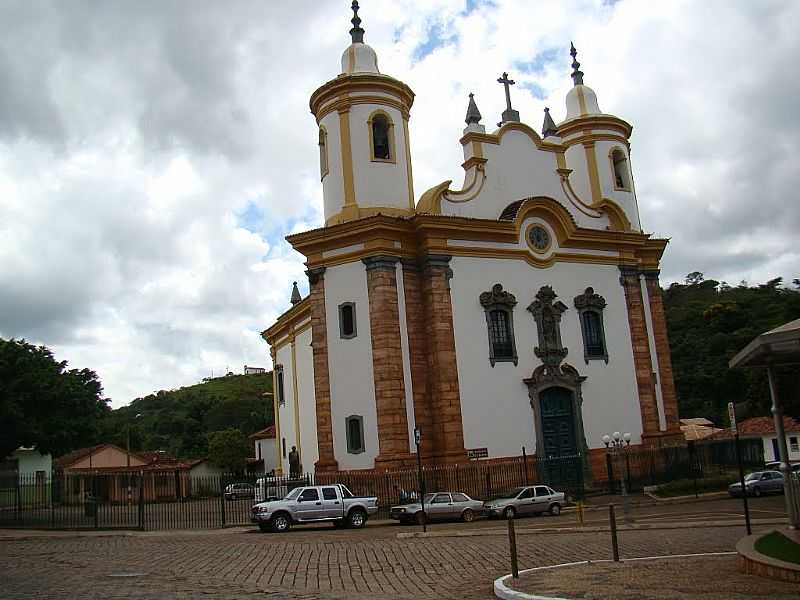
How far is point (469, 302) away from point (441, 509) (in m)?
8.80

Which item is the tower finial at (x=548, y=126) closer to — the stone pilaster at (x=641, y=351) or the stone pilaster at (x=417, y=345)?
the stone pilaster at (x=641, y=351)

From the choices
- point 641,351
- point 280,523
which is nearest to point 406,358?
point 280,523

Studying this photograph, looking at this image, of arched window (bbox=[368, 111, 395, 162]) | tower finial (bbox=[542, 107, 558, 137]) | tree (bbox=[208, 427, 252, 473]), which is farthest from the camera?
tree (bbox=[208, 427, 252, 473])

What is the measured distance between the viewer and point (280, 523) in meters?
22.8

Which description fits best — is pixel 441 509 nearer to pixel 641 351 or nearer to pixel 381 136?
pixel 641 351

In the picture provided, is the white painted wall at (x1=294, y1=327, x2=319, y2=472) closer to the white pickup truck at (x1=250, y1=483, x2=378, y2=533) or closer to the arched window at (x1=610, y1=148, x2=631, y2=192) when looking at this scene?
the white pickup truck at (x1=250, y1=483, x2=378, y2=533)

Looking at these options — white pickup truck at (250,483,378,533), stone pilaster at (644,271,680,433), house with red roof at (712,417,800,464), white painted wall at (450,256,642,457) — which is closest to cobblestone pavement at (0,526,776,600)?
white pickup truck at (250,483,378,533)

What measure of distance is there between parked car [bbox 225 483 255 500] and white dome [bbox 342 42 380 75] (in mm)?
18462

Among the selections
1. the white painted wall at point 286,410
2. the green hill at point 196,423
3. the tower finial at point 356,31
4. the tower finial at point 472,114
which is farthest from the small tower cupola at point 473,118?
the green hill at point 196,423

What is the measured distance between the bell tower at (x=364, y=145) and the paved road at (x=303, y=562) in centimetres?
1336

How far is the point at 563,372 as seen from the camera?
102 feet

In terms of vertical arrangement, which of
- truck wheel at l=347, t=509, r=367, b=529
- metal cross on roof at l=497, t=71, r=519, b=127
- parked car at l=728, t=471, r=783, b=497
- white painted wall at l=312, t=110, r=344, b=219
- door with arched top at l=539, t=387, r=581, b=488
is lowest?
parked car at l=728, t=471, r=783, b=497

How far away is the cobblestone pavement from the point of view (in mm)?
11398

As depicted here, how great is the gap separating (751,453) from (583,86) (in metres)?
19.6
